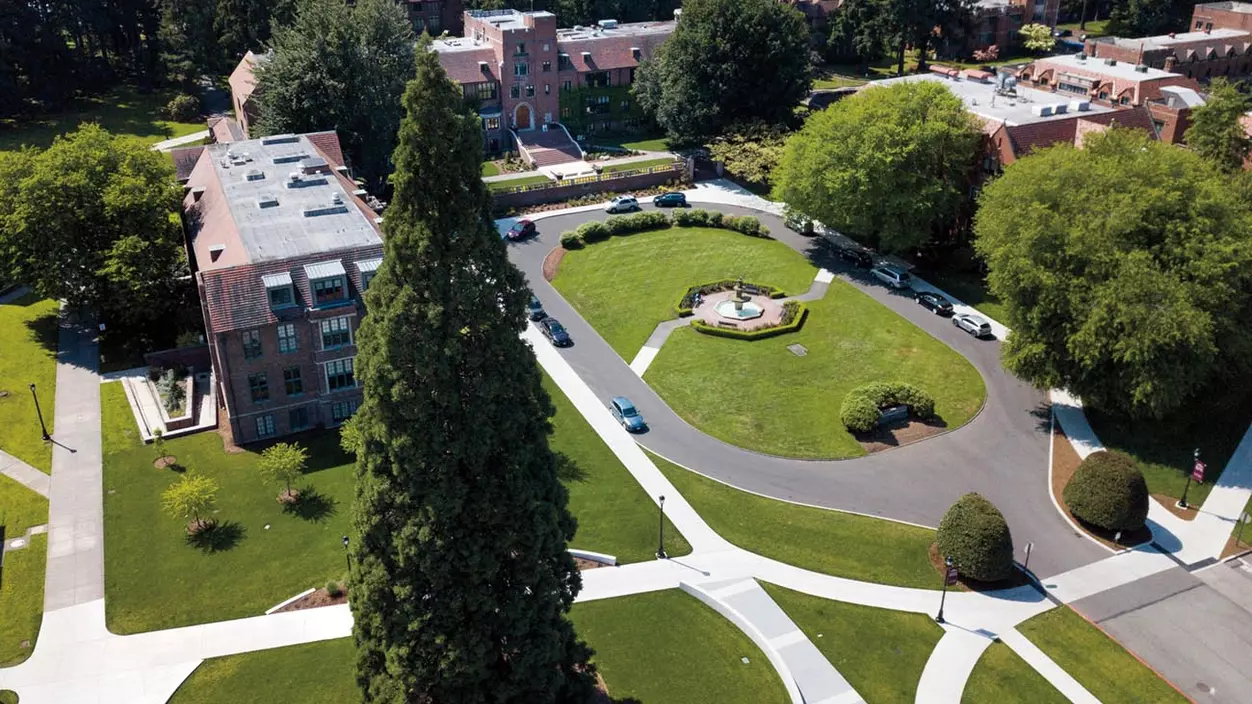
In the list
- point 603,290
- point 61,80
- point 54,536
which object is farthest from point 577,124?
point 54,536

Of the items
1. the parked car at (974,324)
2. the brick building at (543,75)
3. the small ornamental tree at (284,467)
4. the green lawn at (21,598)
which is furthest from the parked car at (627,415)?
the brick building at (543,75)

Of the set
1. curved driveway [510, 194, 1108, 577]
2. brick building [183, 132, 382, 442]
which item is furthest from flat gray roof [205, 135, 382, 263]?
curved driveway [510, 194, 1108, 577]

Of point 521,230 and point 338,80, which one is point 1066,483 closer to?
point 521,230

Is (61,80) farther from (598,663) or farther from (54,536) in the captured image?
(598,663)

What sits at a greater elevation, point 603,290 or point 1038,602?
point 603,290

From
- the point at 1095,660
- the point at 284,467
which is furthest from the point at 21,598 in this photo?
the point at 1095,660
